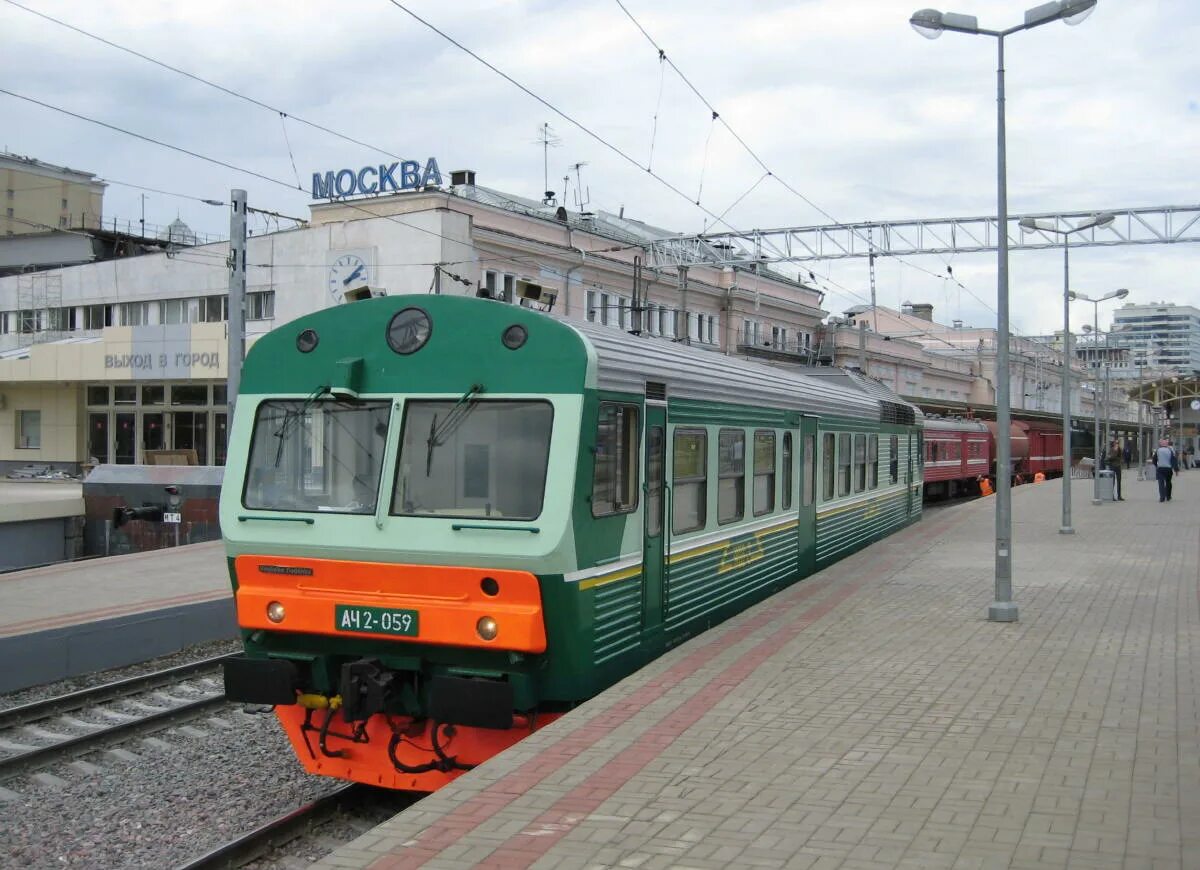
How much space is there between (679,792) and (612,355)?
109 inches

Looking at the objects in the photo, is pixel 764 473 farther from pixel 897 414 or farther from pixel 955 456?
pixel 955 456

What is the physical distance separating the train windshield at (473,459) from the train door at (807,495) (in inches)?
230

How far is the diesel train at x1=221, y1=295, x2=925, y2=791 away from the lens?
22.2 feet

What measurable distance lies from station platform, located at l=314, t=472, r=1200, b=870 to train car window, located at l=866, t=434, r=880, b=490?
564 cm

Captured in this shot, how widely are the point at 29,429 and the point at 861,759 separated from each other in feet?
156

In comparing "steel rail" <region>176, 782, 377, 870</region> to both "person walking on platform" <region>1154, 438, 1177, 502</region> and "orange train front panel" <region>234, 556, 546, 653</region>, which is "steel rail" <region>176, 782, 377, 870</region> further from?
"person walking on platform" <region>1154, 438, 1177, 502</region>

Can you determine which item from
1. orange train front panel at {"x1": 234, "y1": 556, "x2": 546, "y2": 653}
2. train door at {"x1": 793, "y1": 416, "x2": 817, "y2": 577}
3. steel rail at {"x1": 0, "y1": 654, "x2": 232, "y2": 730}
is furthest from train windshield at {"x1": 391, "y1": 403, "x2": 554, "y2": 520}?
train door at {"x1": 793, "y1": 416, "x2": 817, "y2": 577}

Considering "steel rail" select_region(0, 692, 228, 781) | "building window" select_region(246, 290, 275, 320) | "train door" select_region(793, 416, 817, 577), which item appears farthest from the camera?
"building window" select_region(246, 290, 275, 320)

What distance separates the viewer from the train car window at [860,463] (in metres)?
15.8

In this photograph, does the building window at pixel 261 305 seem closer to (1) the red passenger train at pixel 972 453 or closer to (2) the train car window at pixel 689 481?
(1) the red passenger train at pixel 972 453

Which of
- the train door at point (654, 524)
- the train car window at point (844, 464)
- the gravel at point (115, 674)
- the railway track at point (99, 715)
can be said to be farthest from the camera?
the train car window at point (844, 464)

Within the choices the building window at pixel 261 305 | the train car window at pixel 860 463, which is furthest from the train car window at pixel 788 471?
the building window at pixel 261 305

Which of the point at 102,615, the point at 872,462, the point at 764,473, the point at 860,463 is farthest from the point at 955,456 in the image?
the point at 102,615

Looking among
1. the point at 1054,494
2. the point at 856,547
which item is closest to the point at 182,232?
the point at 1054,494
